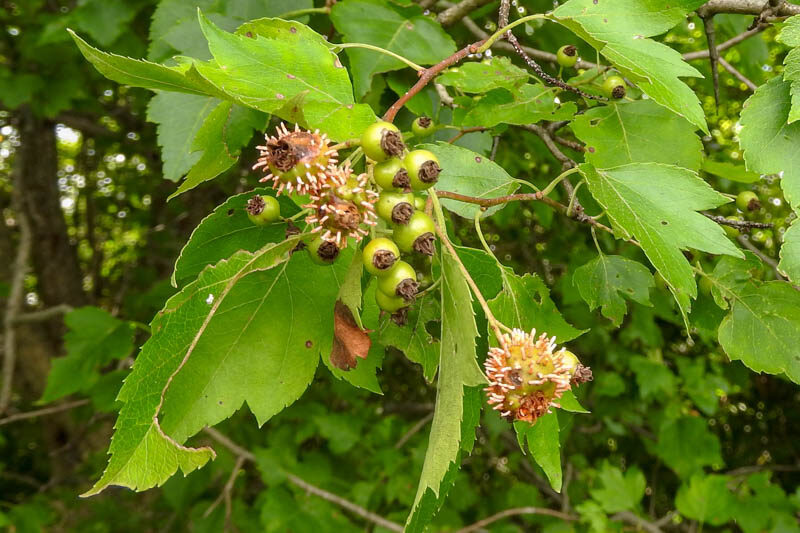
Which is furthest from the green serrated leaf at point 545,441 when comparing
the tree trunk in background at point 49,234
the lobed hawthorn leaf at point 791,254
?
the tree trunk in background at point 49,234

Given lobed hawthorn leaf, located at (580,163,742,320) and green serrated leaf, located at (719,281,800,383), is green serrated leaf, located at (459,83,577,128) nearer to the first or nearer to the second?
lobed hawthorn leaf, located at (580,163,742,320)

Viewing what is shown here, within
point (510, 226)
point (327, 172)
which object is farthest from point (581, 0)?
point (510, 226)

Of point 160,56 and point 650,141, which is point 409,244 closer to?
point 650,141

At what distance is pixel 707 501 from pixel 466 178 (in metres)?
2.87

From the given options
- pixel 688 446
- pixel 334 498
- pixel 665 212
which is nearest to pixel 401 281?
pixel 665 212

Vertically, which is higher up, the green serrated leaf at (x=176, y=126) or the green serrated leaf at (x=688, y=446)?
the green serrated leaf at (x=176, y=126)

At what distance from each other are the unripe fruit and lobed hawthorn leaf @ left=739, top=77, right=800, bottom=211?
0.32 metres

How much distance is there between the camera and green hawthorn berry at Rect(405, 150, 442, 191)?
1.06 metres

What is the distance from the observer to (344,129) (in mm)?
1132

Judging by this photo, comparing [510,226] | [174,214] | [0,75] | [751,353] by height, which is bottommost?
[174,214]

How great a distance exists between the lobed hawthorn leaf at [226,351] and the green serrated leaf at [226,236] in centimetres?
12

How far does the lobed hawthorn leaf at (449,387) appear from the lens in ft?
3.33

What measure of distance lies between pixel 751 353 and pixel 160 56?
192 centimetres

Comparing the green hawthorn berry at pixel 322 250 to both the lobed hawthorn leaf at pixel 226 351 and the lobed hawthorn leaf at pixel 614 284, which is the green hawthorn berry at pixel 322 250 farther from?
the lobed hawthorn leaf at pixel 614 284
